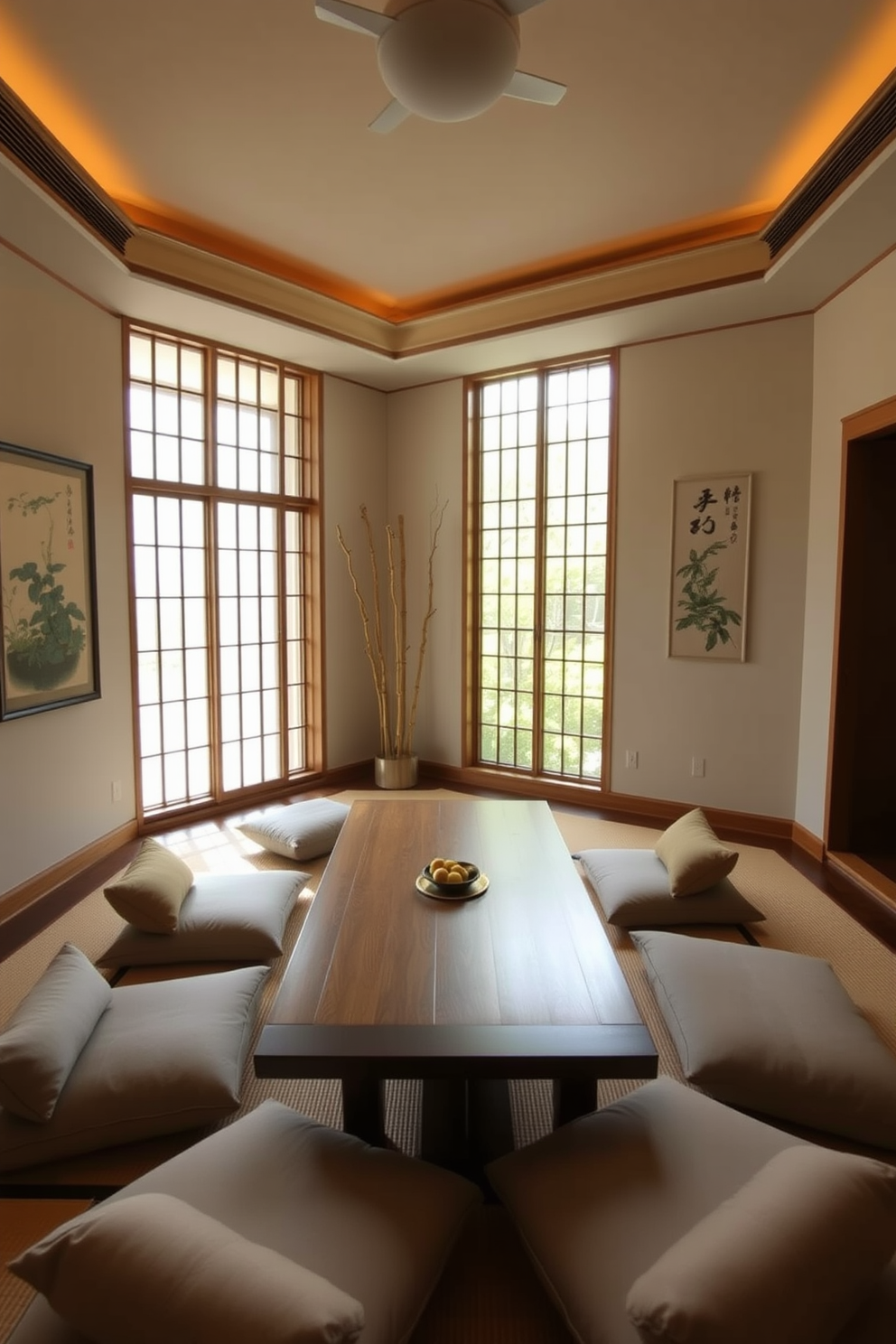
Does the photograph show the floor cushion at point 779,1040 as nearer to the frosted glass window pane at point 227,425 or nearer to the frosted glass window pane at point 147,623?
the frosted glass window pane at point 147,623

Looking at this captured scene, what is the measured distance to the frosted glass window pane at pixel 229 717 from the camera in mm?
4973

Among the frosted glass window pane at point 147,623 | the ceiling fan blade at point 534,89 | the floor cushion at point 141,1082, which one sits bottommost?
the floor cushion at point 141,1082

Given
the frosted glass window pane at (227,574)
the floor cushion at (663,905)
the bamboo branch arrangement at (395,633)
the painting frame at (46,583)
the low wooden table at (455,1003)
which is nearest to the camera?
the low wooden table at (455,1003)

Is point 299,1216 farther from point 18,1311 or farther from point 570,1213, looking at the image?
point 18,1311

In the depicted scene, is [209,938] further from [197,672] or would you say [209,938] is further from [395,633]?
[395,633]

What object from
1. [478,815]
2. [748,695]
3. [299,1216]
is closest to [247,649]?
[478,815]

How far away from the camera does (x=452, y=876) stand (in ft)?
8.07

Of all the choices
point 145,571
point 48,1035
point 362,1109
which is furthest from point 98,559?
point 362,1109

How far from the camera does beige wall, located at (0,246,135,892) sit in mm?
3428

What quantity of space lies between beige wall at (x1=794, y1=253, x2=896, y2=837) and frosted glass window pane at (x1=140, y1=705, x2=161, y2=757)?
3.90 meters

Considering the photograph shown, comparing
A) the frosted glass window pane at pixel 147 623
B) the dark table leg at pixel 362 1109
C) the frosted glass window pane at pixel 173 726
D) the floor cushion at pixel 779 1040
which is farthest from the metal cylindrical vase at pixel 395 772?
the dark table leg at pixel 362 1109

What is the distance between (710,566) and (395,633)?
2.41m

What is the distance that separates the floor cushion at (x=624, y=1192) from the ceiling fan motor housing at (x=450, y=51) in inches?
106

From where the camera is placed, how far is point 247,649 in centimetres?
512
